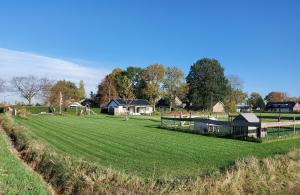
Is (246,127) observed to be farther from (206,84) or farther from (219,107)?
(219,107)

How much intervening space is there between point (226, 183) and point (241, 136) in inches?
536

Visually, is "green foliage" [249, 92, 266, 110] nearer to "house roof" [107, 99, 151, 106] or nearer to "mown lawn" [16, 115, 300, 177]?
"house roof" [107, 99, 151, 106]

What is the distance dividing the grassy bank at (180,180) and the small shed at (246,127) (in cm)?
895

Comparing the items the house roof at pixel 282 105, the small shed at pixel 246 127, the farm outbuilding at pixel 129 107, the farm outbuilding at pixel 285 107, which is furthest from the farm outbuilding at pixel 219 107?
the small shed at pixel 246 127

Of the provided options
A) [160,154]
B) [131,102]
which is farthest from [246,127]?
[131,102]

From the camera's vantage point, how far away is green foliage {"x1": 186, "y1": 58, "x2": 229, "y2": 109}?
86375mm

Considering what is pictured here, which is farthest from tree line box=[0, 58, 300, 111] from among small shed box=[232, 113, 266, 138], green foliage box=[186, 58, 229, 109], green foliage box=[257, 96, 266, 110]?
small shed box=[232, 113, 266, 138]

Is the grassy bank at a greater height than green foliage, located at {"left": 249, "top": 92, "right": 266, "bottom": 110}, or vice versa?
green foliage, located at {"left": 249, "top": 92, "right": 266, "bottom": 110}

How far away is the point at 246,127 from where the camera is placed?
21531 millimetres

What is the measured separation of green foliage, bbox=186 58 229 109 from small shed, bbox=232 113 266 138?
64226 mm

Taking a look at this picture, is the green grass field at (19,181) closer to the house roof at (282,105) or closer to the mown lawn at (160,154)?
the mown lawn at (160,154)

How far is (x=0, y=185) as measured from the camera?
8461 mm

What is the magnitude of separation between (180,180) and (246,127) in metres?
13.9

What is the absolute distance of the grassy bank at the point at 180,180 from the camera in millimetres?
7871
